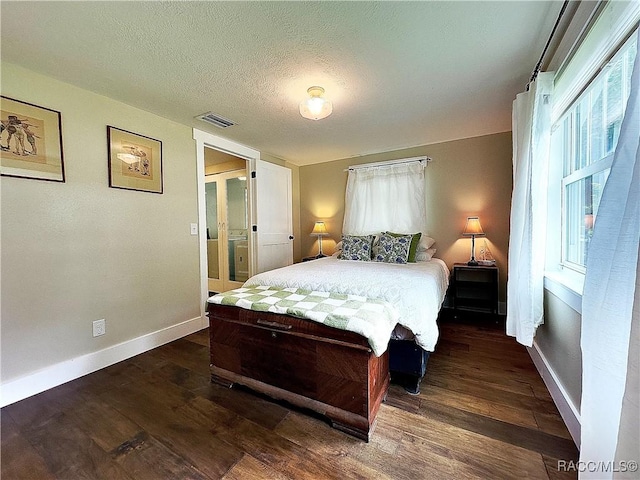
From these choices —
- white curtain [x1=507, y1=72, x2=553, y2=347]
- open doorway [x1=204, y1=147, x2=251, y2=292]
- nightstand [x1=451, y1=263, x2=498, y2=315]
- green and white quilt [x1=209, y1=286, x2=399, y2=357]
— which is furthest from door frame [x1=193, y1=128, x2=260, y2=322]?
nightstand [x1=451, y1=263, x2=498, y2=315]

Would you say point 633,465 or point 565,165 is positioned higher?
point 565,165

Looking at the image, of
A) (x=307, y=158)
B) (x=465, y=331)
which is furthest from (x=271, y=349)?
(x=307, y=158)

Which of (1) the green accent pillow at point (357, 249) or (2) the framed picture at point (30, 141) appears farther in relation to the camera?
(1) the green accent pillow at point (357, 249)

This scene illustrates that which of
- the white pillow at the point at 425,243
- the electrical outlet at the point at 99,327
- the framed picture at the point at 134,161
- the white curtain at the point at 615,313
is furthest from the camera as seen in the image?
the white pillow at the point at 425,243

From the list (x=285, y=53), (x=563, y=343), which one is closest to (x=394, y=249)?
(x=563, y=343)

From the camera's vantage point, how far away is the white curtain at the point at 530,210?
1.68 metres

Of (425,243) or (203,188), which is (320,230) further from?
(203,188)

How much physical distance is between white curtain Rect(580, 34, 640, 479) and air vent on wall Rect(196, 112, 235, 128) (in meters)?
2.74

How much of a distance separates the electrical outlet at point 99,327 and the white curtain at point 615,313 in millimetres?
2985

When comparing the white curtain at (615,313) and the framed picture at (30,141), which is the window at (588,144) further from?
the framed picture at (30,141)

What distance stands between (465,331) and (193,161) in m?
3.47

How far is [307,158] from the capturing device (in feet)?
13.4

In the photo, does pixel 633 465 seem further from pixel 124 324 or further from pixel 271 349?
pixel 124 324

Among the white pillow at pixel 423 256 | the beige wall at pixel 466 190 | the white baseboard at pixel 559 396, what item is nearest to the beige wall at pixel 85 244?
the white pillow at pixel 423 256
